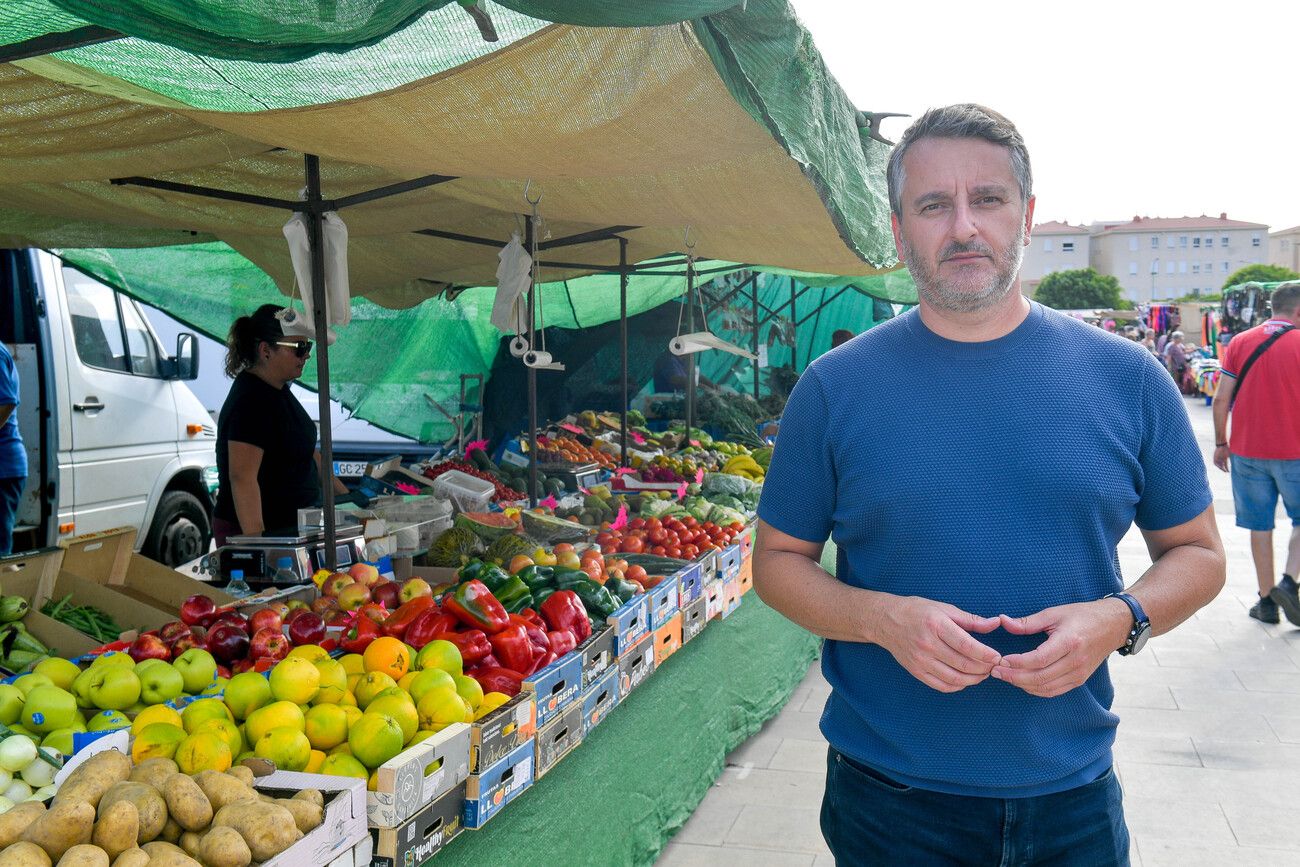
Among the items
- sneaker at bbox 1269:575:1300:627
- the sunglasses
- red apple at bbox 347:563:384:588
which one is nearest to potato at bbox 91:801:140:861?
red apple at bbox 347:563:384:588

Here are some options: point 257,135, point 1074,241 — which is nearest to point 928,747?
point 257,135

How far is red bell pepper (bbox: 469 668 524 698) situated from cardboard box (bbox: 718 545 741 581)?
6.27ft

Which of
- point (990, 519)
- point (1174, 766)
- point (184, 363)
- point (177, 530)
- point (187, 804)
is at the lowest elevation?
point (1174, 766)

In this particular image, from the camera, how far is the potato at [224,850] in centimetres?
168

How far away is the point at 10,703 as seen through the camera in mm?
2426

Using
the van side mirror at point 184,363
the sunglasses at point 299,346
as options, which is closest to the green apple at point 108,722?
the sunglasses at point 299,346

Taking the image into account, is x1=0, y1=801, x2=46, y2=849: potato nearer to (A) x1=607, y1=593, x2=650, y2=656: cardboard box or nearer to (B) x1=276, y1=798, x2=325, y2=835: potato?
(B) x1=276, y1=798, x2=325, y2=835: potato

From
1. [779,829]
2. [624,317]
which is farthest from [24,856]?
[624,317]

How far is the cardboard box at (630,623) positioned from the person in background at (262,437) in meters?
1.80

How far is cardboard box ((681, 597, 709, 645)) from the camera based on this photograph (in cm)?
412

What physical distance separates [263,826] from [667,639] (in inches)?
90.6

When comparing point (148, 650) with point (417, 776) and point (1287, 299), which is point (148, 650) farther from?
point (1287, 299)

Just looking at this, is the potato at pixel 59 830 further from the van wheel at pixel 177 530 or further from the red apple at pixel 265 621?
the van wheel at pixel 177 530

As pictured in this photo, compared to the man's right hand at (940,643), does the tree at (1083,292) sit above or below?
above
